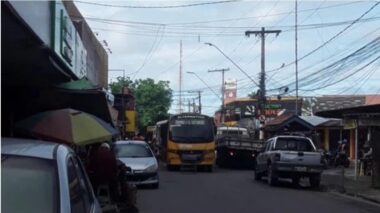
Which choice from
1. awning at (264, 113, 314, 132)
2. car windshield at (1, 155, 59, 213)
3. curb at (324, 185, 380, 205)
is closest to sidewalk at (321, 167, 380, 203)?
curb at (324, 185, 380, 205)

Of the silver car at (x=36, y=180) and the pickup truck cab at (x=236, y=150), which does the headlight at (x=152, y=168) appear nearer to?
the pickup truck cab at (x=236, y=150)

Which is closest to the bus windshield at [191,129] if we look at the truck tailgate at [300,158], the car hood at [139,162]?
the truck tailgate at [300,158]

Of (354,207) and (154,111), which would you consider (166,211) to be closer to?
(354,207)

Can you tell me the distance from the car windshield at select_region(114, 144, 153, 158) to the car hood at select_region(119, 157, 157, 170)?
47cm

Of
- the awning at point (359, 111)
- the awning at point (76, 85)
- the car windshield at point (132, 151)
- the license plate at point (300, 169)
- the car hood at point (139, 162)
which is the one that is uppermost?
the awning at point (76, 85)

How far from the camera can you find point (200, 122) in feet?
120

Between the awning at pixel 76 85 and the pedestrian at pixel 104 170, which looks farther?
the pedestrian at pixel 104 170

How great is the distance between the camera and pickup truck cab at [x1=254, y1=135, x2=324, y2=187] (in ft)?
82.8

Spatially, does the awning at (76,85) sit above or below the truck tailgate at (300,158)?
above

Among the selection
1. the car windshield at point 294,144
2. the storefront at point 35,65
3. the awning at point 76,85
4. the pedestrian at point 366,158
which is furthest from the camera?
the pedestrian at point 366,158

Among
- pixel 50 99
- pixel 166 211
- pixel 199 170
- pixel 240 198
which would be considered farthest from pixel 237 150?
pixel 50 99

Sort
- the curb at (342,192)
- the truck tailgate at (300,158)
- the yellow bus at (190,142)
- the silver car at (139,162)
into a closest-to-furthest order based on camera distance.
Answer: the curb at (342,192)
the silver car at (139,162)
the truck tailgate at (300,158)
the yellow bus at (190,142)

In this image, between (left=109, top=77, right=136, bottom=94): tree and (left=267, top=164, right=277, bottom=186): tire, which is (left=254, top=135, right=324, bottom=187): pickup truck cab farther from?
(left=109, top=77, right=136, bottom=94): tree

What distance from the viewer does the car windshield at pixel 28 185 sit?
485 centimetres
